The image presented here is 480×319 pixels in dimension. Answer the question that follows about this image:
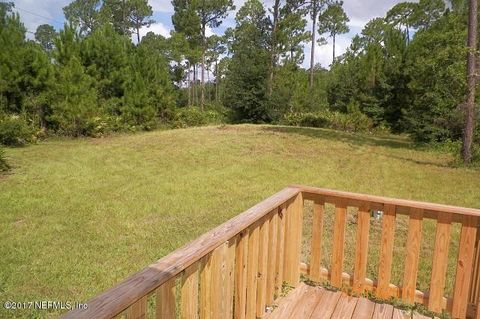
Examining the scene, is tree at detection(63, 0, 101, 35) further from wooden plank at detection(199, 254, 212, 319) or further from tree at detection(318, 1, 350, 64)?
wooden plank at detection(199, 254, 212, 319)

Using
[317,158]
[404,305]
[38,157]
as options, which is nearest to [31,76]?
[38,157]

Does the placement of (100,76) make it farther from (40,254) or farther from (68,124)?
(40,254)

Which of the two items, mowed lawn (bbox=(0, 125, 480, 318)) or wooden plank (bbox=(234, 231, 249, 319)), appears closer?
wooden plank (bbox=(234, 231, 249, 319))

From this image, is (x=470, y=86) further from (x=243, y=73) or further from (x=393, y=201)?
(x=243, y=73)

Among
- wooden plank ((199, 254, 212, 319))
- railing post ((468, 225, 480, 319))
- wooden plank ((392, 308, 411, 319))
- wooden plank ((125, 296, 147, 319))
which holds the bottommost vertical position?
wooden plank ((392, 308, 411, 319))

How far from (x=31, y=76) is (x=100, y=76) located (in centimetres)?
413

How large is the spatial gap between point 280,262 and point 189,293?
1250 mm

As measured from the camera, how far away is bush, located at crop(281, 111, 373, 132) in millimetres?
19639

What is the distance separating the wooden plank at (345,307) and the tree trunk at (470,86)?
871cm

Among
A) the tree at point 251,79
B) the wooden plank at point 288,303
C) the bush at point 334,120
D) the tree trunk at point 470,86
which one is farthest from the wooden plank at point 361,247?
the tree at point 251,79

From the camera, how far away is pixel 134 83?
17.5 m

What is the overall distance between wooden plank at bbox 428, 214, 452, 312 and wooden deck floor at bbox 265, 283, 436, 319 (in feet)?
0.50

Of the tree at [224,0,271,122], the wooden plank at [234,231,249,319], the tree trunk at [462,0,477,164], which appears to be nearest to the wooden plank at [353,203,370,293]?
the wooden plank at [234,231,249,319]

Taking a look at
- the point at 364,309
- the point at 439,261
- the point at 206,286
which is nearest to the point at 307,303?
the point at 364,309
